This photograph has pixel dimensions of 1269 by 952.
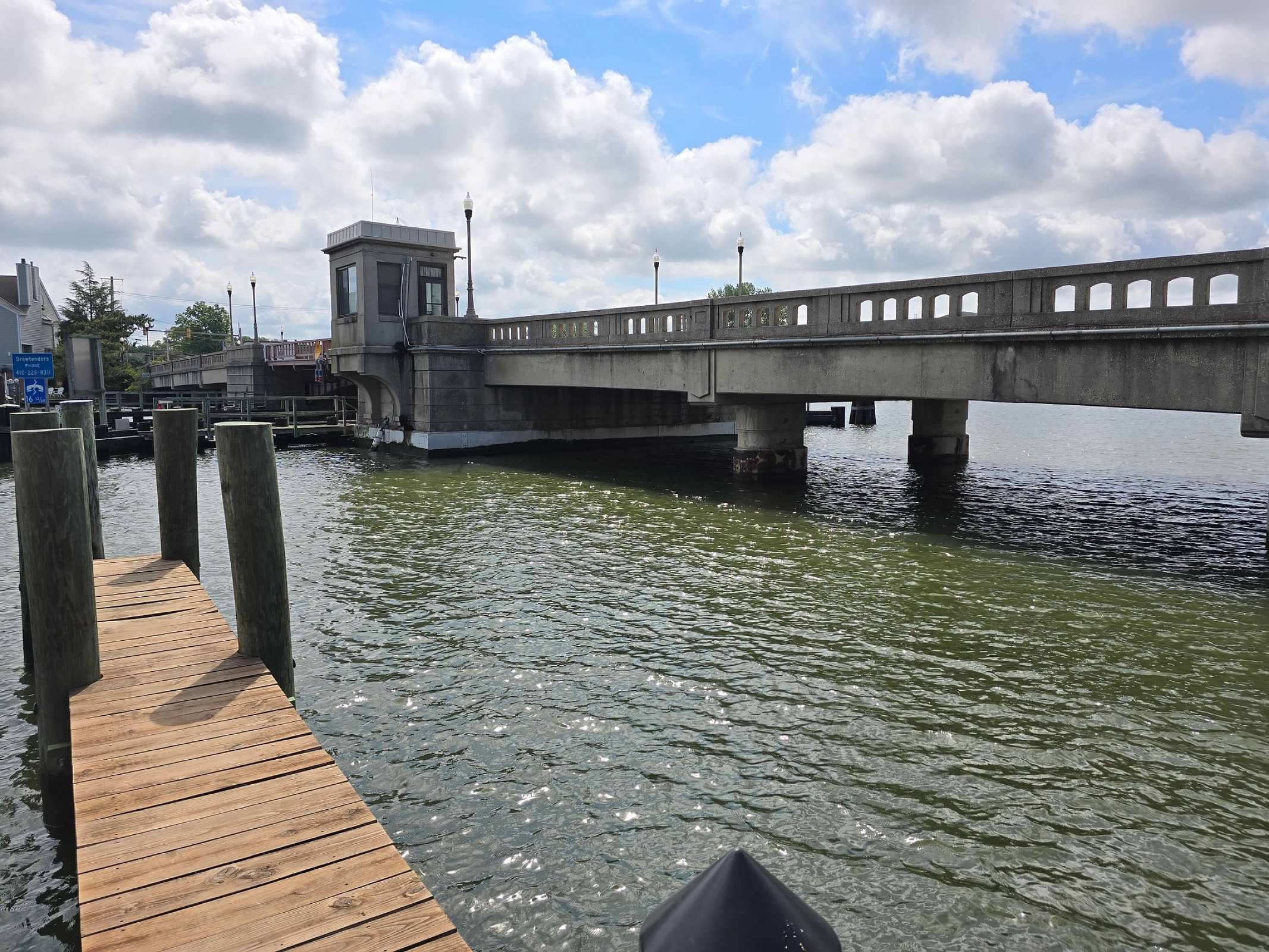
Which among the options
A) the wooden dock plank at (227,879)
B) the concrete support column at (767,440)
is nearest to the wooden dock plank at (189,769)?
the wooden dock plank at (227,879)

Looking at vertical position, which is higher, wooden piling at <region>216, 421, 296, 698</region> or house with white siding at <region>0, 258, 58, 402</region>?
house with white siding at <region>0, 258, 58, 402</region>

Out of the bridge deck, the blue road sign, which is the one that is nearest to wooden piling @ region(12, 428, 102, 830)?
the bridge deck

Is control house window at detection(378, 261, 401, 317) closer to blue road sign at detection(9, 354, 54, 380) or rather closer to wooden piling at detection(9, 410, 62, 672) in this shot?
blue road sign at detection(9, 354, 54, 380)

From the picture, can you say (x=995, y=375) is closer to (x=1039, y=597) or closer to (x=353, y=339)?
(x=1039, y=597)

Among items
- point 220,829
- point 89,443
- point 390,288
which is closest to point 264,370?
point 390,288

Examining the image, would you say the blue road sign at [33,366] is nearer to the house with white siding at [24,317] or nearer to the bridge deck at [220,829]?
the house with white siding at [24,317]

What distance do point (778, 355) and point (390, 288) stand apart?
18060mm

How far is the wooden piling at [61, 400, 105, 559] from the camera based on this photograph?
9.11 m

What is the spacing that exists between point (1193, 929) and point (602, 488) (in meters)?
18.3

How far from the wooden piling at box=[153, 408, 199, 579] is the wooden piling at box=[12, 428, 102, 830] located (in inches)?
103

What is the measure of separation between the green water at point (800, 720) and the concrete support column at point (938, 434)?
429 inches

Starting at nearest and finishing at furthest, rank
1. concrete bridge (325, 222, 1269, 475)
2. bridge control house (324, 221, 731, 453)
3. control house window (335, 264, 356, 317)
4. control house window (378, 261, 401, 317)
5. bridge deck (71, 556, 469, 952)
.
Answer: bridge deck (71, 556, 469, 952)
concrete bridge (325, 222, 1269, 475)
bridge control house (324, 221, 731, 453)
control house window (378, 261, 401, 317)
control house window (335, 264, 356, 317)

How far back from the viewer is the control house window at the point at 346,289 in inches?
1294

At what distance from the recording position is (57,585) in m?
5.59
